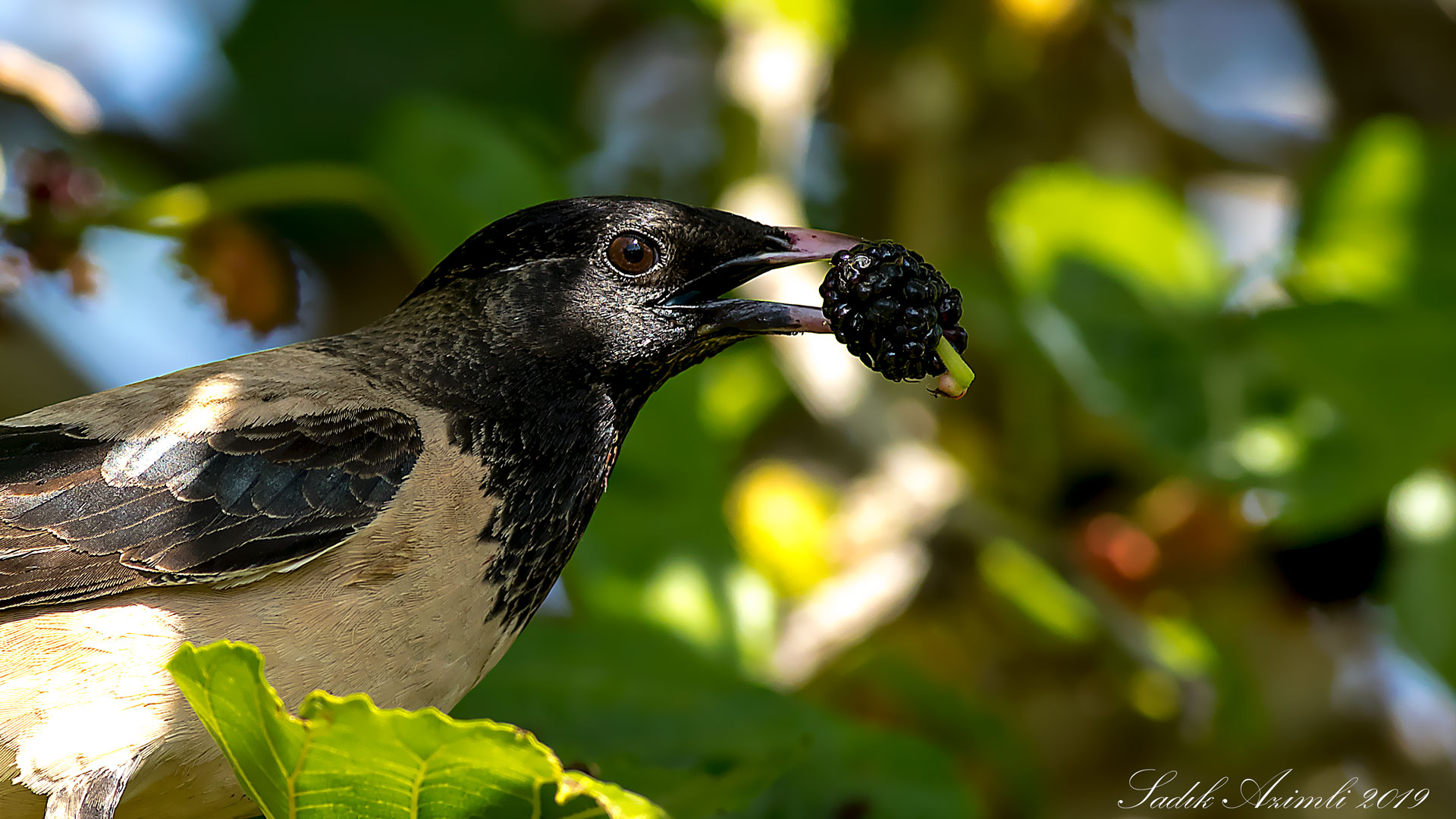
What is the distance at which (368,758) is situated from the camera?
66.7 inches

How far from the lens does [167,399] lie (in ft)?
7.63

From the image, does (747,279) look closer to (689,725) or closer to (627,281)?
(627,281)

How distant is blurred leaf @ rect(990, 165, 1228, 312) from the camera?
398cm

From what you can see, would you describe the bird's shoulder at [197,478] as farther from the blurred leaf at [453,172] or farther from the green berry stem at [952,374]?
the blurred leaf at [453,172]

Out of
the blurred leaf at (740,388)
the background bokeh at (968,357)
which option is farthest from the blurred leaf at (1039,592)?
the blurred leaf at (740,388)

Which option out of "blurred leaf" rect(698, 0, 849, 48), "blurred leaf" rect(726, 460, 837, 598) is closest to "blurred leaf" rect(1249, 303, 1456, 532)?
"blurred leaf" rect(726, 460, 837, 598)

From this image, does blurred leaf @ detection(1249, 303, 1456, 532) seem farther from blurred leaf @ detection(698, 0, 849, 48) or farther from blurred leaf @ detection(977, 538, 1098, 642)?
blurred leaf @ detection(698, 0, 849, 48)

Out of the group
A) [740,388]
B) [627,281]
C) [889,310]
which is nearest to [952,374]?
[889,310]

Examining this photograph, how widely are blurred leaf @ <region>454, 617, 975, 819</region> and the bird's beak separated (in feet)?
2.46

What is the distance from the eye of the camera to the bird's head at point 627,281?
241cm

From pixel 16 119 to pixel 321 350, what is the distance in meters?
3.06

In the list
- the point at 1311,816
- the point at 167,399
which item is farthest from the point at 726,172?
the point at 1311,816

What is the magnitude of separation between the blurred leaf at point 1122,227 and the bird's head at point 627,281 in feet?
5.60

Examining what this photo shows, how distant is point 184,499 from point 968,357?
3.16m
